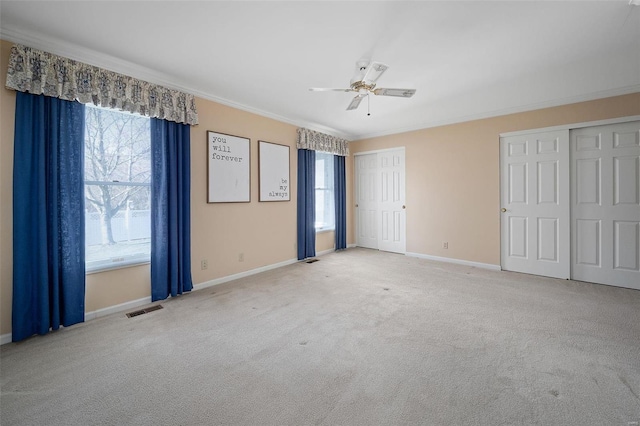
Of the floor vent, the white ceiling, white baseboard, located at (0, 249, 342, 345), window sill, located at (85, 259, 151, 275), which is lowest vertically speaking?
the floor vent

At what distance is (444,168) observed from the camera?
4867 millimetres

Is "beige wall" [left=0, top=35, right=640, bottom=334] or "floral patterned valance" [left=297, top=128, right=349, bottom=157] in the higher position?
"floral patterned valance" [left=297, top=128, right=349, bottom=157]

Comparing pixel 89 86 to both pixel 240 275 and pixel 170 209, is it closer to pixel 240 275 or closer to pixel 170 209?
pixel 170 209

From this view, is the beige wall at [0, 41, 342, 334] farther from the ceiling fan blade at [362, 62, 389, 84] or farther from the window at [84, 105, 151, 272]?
the ceiling fan blade at [362, 62, 389, 84]

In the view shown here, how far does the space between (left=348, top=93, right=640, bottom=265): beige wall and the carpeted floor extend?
1489 millimetres

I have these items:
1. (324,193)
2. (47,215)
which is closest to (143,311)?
(47,215)

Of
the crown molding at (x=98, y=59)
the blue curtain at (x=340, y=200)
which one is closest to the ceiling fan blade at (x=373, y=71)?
the crown molding at (x=98, y=59)

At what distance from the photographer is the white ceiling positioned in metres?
2.06

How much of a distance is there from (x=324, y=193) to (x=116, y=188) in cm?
375

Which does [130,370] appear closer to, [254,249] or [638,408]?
[254,249]

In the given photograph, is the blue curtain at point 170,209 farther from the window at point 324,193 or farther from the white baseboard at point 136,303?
the window at point 324,193

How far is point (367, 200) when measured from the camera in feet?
20.1

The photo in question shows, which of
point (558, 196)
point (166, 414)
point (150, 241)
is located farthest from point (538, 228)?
point (150, 241)

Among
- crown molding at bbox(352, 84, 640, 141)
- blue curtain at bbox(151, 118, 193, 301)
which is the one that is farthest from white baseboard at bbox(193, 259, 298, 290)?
crown molding at bbox(352, 84, 640, 141)
